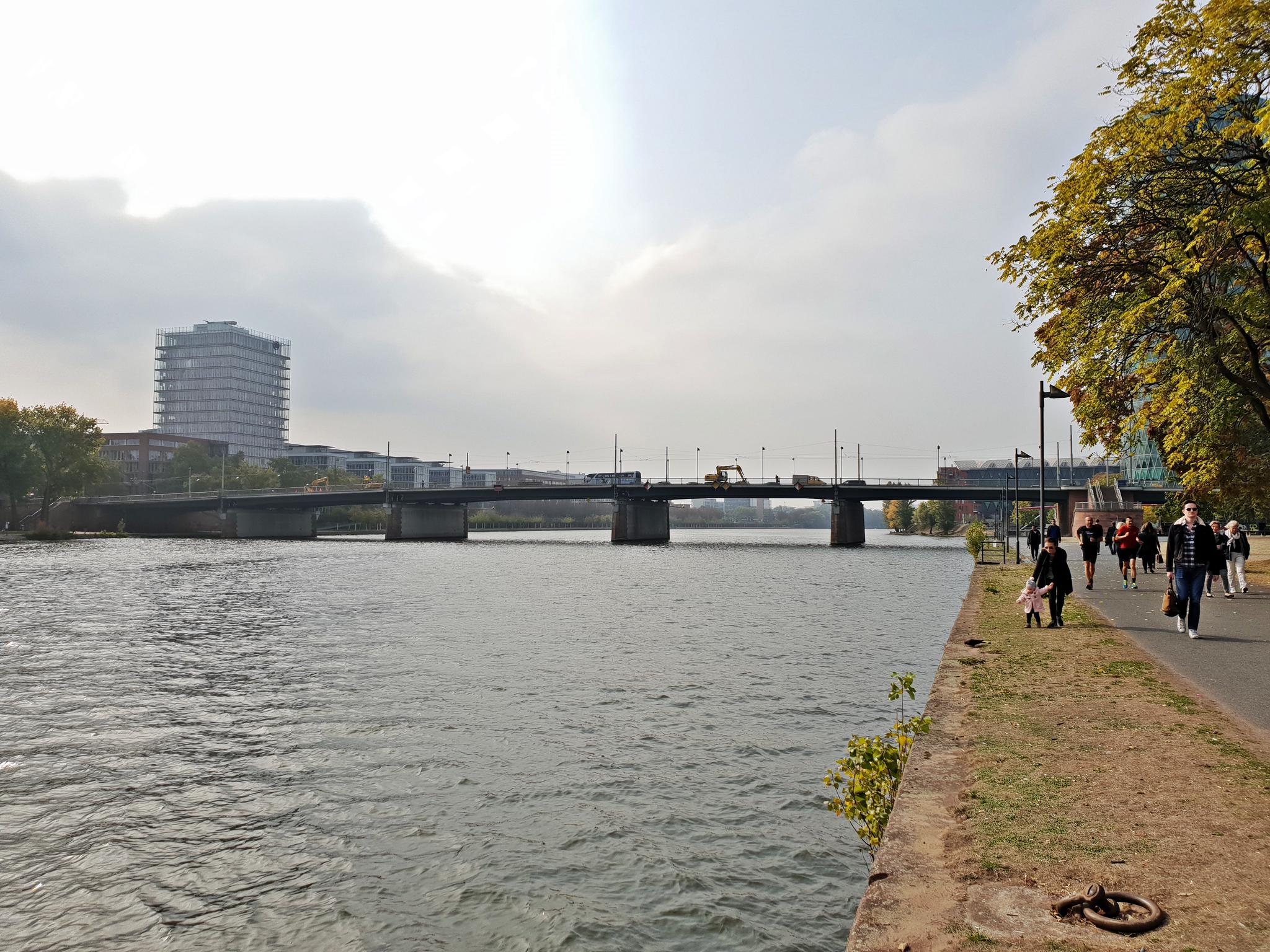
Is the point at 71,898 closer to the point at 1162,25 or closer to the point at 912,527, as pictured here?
the point at 1162,25

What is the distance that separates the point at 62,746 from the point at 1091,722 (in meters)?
12.8

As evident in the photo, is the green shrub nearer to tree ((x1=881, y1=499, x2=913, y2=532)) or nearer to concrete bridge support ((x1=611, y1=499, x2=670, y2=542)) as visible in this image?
concrete bridge support ((x1=611, y1=499, x2=670, y2=542))

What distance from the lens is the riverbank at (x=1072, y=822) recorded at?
4.53 meters

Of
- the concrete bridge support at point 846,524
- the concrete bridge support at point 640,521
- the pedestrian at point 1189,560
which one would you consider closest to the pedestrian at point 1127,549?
the pedestrian at point 1189,560

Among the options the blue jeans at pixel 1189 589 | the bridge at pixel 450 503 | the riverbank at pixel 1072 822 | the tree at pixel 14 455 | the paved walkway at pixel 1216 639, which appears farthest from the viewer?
the bridge at pixel 450 503

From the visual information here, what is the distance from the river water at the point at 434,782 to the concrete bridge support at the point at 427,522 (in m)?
104

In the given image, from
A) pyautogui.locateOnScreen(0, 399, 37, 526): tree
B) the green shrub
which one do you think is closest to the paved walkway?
the green shrub

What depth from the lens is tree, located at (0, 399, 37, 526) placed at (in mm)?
95500

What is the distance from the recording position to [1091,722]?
921cm

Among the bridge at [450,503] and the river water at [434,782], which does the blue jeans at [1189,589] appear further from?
the bridge at [450,503]

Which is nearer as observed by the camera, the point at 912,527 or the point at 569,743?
the point at 569,743

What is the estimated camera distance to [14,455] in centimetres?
9625

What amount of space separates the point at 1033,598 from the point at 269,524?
131951 millimetres

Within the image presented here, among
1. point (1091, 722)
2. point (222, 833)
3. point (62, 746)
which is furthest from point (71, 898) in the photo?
point (1091, 722)
